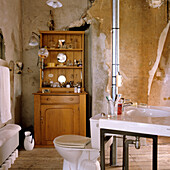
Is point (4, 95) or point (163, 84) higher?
point (163, 84)

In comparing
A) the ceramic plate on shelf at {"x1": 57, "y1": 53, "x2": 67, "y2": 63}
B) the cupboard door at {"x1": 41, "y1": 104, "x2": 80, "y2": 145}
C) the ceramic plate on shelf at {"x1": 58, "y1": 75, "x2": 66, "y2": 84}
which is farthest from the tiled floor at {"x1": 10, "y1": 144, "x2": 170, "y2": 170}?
the ceramic plate on shelf at {"x1": 57, "y1": 53, "x2": 67, "y2": 63}

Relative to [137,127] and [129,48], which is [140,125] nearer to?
[137,127]

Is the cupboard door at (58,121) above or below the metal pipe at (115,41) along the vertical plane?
below

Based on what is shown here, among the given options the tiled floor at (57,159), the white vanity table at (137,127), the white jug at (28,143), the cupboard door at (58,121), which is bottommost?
the tiled floor at (57,159)

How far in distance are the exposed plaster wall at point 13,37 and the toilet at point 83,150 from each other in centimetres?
162

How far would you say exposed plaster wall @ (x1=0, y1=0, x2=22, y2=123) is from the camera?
2.74 m

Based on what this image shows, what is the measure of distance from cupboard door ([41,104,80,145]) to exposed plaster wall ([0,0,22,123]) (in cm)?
57

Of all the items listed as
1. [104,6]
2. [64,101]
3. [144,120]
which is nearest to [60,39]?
[104,6]

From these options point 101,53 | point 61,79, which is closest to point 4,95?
point 61,79

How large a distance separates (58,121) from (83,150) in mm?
1372

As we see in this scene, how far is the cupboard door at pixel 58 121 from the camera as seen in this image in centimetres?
299

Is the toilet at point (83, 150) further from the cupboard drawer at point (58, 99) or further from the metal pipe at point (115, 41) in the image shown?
the metal pipe at point (115, 41)

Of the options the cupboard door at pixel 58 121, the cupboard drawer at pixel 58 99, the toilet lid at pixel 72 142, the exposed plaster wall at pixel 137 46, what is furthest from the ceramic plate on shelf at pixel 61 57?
the toilet lid at pixel 72 142

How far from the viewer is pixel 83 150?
1688 millimetres
